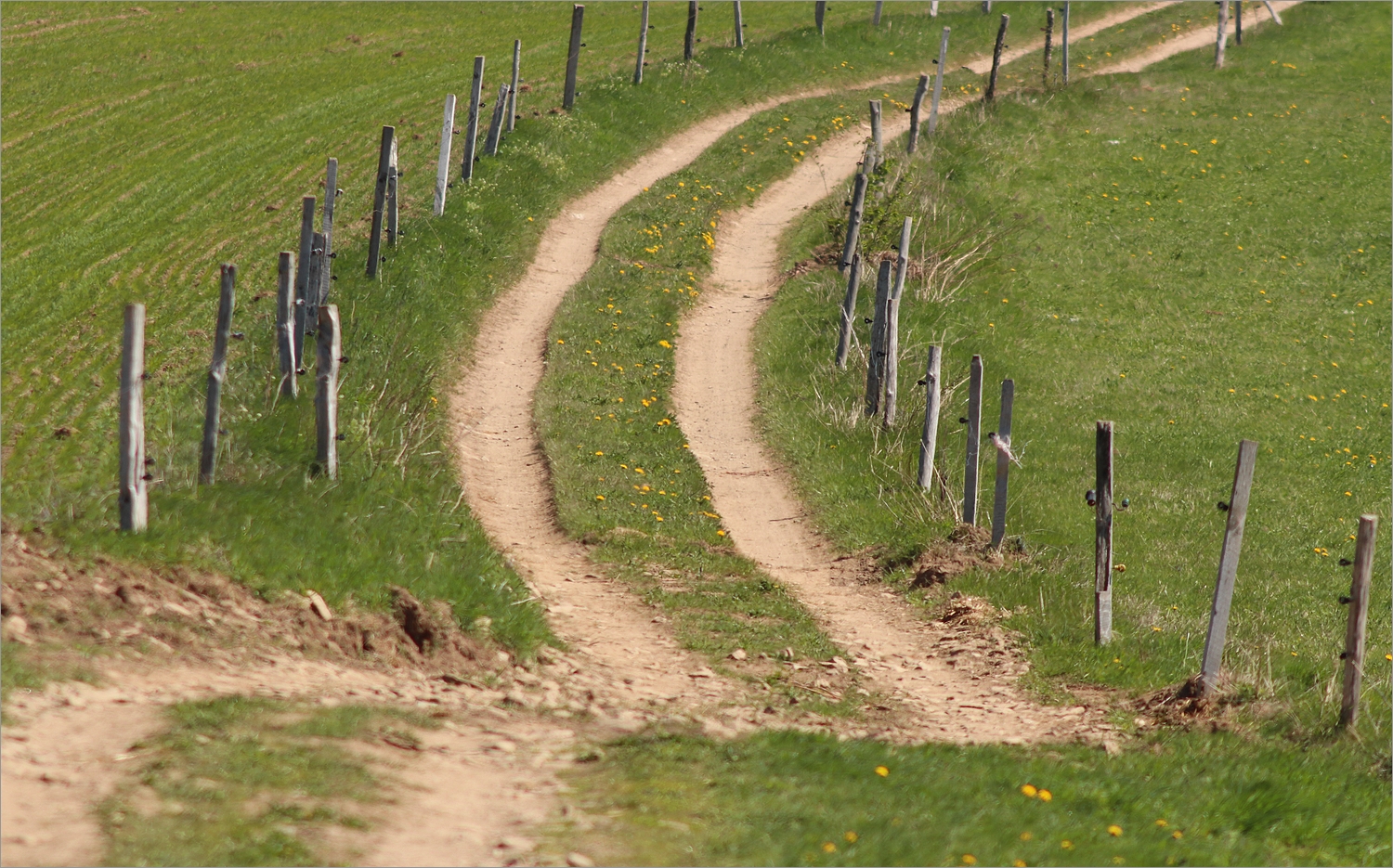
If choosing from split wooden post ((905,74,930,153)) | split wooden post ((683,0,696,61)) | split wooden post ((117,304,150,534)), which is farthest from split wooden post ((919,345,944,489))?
split wooden post ((683,0,696,61))

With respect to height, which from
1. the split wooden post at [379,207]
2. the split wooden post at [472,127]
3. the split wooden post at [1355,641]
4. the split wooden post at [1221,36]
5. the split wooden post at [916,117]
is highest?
the split wooden post at [1221,36]

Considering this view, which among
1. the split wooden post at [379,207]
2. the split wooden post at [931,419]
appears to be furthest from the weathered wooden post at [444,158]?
the split wooden post at [931,419]

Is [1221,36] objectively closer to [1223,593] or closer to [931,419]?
[931,419]

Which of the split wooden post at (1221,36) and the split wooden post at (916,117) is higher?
the split wooden post at (1221,36)

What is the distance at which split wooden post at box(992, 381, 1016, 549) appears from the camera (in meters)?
11.4

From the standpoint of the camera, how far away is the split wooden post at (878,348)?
50.3 ft

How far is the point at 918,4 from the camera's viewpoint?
36.5m

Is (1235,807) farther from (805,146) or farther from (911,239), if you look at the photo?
(805,146)

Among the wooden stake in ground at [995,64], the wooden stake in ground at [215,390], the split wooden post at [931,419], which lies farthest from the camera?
the wooden stake in ground at [995,64]

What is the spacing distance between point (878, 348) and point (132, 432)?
9529 millimetres

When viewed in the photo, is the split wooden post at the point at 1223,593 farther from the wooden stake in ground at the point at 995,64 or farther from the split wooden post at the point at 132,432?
the wooden stake in ground at the point at 995,64

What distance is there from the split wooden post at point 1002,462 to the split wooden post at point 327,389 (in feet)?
19.5

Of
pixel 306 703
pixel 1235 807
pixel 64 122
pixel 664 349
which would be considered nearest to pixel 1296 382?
pixel 664 349

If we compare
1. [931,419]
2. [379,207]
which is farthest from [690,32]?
[931,419]
